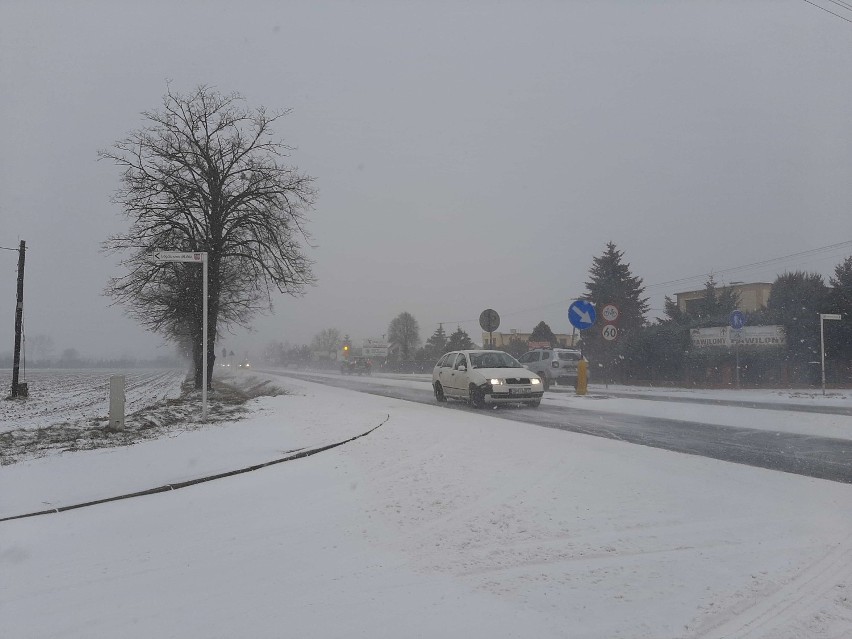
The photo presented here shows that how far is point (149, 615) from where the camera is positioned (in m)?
3.61

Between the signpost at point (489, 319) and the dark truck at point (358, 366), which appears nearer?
the signpost at point (489, 319)

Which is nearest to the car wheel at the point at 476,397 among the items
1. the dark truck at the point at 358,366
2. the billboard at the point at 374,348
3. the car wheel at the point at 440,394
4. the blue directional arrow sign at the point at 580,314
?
the car wheel at the point at 440,394

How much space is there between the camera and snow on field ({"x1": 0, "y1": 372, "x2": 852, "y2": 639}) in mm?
3535

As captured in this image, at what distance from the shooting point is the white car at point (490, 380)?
1506 cm

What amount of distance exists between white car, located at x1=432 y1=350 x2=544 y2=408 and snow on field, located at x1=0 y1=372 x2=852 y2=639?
7.01m

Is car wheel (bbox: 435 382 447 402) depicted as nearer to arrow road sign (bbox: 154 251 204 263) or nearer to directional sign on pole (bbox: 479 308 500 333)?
directional sign on pole (bbox: 479 308 500 333)

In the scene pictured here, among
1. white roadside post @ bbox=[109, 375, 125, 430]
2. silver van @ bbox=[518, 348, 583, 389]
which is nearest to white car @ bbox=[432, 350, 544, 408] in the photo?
white roadside post @ bbox=[109, 375, 125, 430]

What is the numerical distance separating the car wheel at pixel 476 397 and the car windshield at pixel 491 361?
2.37ft

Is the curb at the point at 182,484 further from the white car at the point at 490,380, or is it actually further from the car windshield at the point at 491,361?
the car windshield at the point at 491,361

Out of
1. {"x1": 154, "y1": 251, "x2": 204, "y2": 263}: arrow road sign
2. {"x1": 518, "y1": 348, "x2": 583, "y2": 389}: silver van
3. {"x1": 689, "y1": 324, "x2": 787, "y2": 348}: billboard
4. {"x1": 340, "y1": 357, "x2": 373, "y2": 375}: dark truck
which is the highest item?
{"x1": 154, "y1": 251, "x2": 204, "y2": 263}: arrow road sign

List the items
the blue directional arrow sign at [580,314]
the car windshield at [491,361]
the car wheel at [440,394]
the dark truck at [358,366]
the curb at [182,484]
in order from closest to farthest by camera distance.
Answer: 1. the curb at [182,484]
2. the car windshield at [491,361]
3. the car wheel at [440,394]
4. the blue directional arrow sign at [580,314]
5. the dark truck at [358,366]

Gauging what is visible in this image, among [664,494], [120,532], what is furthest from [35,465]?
[664,494]

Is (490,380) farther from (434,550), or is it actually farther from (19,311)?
(19,311)

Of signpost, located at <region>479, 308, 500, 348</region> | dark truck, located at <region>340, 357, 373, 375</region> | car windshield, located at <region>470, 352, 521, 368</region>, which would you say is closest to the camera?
car windshield, located at <region>470, 352, 521, 368</region>
